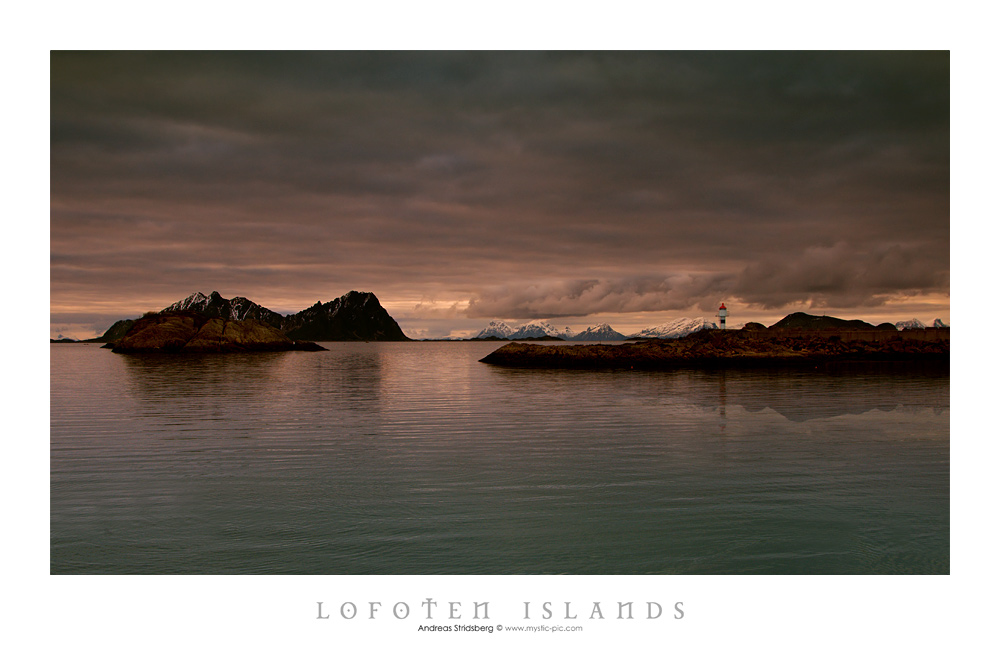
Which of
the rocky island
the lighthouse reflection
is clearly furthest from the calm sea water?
the rocky island

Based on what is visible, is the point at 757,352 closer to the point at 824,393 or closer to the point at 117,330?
the point at 824,393

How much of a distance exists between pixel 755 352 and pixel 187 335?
91264 millimetres

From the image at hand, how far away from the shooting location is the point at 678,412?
19453 millimetres

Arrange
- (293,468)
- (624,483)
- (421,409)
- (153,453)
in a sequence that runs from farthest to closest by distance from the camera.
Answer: (421,409) → (153,453) → (293,468) → (624,483)

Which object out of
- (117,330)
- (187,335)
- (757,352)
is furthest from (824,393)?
(187,335)

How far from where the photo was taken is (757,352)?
5194 cm

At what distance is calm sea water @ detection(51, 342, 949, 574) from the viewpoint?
6.63 m

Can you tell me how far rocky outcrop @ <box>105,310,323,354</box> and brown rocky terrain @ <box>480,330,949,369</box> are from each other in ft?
229

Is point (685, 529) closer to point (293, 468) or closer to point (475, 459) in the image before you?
point (475, 459)

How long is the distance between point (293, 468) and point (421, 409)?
10321 mm

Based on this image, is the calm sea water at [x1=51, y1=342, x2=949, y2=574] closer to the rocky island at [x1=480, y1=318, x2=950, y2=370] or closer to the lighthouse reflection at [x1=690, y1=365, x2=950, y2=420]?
the lighthouse reflection at [x1=690, y1=365, x2=950, y2=420]
